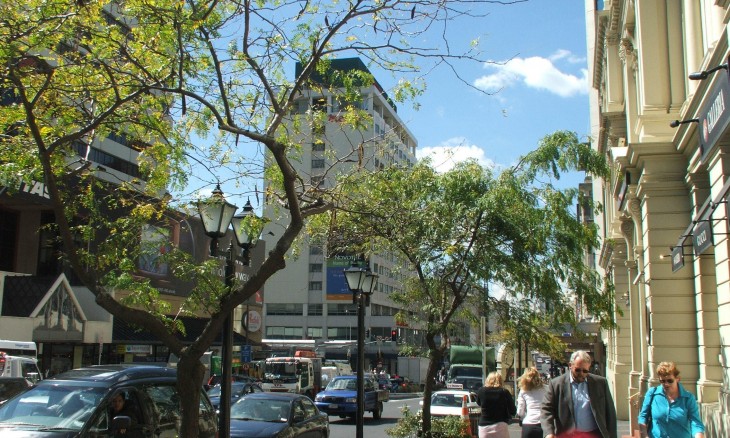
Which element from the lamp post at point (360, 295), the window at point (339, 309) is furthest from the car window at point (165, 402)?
the window at point (339, 309)

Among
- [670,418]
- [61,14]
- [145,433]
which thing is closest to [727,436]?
[670,418]

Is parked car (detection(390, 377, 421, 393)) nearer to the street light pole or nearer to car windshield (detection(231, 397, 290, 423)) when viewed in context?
the street light pole

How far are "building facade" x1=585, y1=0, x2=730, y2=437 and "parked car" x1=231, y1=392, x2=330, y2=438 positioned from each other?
24.3 feet

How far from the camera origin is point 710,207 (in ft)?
37.1

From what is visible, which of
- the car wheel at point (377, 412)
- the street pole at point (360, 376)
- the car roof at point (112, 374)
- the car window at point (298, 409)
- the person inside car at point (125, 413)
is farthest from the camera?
the car wheel at point (377, 412)

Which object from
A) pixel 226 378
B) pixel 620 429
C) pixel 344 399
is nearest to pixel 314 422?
pixel 226 378

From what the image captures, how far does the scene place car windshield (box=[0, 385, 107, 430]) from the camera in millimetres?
8375

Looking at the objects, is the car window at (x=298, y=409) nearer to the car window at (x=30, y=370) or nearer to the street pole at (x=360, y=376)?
the street pole at (x=360, y=376)

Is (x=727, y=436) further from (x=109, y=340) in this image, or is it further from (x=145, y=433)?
(x=109, y=340)

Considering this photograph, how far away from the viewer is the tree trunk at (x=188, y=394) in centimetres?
782

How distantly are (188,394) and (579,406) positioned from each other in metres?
4.04

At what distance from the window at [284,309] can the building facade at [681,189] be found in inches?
3033

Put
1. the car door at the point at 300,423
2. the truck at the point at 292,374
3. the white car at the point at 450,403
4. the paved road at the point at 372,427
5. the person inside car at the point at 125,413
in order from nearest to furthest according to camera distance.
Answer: the person inside car at the point at 125,413, the car door at the point at 300,423, the white car at the point at 450,403, the paved road at the point at 372,427, the truck at the point at 292,374

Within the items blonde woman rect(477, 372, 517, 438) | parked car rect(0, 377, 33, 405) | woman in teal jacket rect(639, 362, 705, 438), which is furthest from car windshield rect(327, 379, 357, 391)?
woman in teal jacket rect(639, 362, 705, 438)
